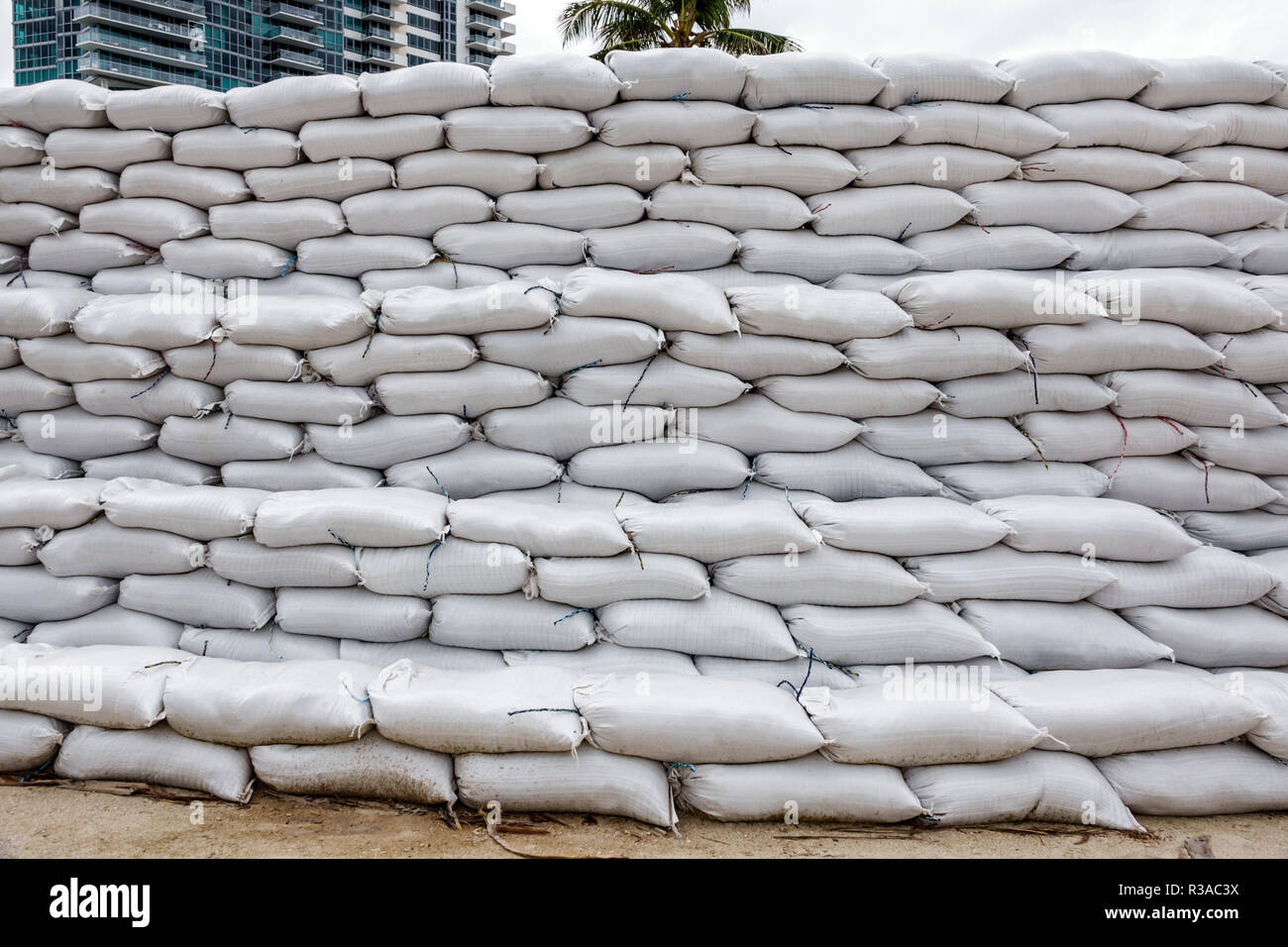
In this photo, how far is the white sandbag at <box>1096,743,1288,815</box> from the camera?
1.97 metres

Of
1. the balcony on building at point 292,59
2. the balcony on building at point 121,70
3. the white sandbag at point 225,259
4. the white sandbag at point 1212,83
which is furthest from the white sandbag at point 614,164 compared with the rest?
the balcony on building at point 292,59

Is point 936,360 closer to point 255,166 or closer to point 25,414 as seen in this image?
point 255,166

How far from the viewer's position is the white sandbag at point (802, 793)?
1894 millimetres

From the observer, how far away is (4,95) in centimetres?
257

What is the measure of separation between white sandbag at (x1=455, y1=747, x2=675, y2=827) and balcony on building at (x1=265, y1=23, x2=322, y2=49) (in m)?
43.5

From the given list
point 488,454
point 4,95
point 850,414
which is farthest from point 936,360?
point 4,95

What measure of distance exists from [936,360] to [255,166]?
227cm

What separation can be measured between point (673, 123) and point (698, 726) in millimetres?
1798

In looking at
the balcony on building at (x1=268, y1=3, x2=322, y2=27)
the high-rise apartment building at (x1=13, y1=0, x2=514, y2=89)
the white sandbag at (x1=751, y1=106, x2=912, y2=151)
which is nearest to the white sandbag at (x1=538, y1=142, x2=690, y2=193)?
the white sandbag at (x1=751, y1=106, x2=912, y2=151)

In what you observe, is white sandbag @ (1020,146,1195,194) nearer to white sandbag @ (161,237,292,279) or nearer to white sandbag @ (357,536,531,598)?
white sandbag @ (357,536,531,598)

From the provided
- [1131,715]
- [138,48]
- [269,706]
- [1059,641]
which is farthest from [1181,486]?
[138,48]

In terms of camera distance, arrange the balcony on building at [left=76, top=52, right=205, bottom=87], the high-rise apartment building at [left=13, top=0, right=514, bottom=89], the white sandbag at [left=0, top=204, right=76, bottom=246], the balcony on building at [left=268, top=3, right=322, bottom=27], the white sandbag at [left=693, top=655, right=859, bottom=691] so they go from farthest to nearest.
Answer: the balcony on building at [left=268, top=3, right=322, bottom=27], the high-rise apartment building at [left=13, top=0, right=514, bottom=89], the balcony on building at [left=76, top=52, right=205, bottom=87], the white sandbag at [left=0, top=204, right=76, bottom=246], the white sandbag at [left=693, top=655, right=859, bottom=691]

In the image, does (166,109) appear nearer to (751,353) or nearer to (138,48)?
(751,353)

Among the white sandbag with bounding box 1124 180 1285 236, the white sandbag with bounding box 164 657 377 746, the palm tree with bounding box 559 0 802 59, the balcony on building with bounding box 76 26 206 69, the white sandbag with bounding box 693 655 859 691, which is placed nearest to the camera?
the white sandbag with bounding box 164 657 377 746
